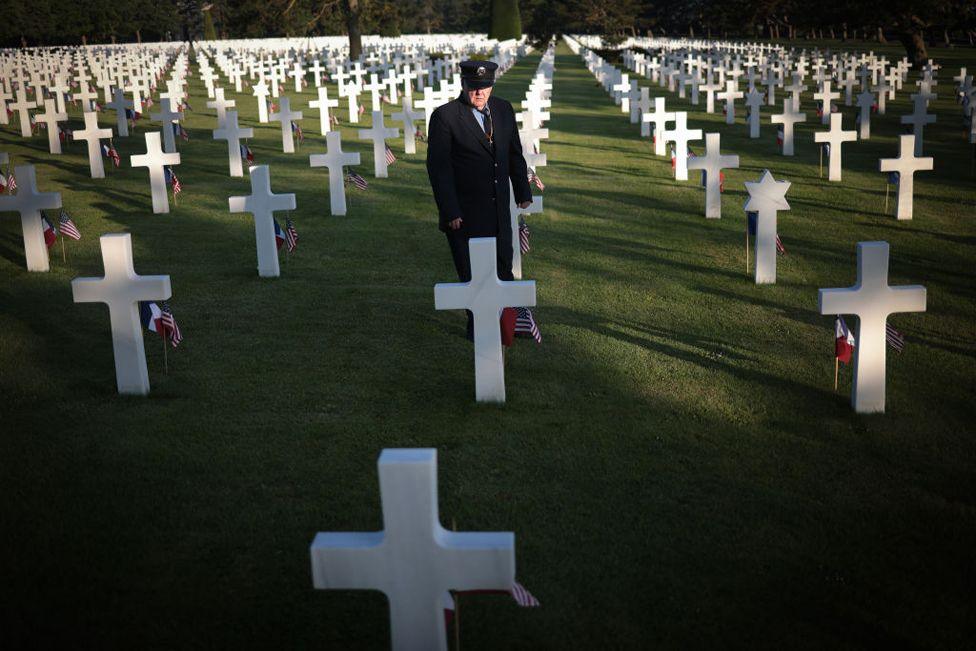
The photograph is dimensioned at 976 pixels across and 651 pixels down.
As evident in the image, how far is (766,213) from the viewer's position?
8914mm

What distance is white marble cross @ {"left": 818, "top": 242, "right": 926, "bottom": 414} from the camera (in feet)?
19.0

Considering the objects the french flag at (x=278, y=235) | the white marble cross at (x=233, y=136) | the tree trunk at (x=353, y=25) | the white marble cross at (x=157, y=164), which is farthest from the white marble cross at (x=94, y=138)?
the tree trunk at (x=353, y=25)

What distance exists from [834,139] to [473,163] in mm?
9287

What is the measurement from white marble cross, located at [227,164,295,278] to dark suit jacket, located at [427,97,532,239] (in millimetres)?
2684

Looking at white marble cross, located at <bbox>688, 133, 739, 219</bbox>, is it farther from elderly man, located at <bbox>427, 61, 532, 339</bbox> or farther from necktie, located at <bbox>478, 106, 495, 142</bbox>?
necktie, located at <bbox>478, 106, 495, 142</bbox>

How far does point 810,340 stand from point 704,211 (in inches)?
218

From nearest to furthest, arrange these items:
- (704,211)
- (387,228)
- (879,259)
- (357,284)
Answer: (879,259) → (357,284) → (387,228) → (704,211)

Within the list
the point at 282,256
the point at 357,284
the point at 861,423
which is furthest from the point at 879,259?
the point at 282,256

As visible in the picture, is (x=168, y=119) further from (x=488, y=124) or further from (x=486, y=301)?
(x=486, y=301)

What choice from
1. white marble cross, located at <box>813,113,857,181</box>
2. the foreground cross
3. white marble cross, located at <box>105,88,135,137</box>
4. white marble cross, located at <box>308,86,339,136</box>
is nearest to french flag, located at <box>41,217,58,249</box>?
the foreground cross

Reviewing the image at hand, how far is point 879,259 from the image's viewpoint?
5836 mm

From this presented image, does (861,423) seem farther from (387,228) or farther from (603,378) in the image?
(387,228)

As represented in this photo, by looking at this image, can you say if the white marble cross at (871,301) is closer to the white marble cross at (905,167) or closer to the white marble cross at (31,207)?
the white marble cross at (905,167)

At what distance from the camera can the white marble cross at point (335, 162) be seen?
40.8ft
